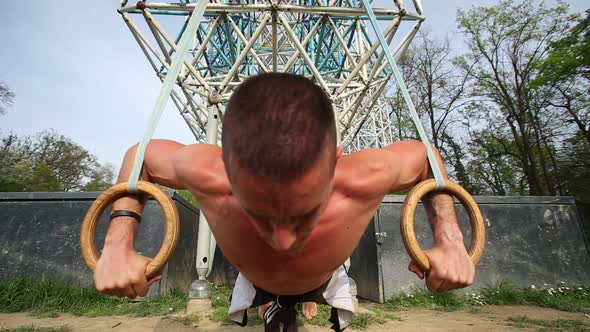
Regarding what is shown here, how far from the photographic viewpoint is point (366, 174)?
1426mm

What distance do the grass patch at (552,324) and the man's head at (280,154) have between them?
Answer: 3.63m

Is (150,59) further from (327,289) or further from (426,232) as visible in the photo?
(426,232)

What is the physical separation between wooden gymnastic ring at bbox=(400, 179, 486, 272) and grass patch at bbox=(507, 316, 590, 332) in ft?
9.66

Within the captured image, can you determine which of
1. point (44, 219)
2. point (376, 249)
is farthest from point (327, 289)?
point (44, 219)

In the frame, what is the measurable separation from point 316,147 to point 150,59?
4.85 m

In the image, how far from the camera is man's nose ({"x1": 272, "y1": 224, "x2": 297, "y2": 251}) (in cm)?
98

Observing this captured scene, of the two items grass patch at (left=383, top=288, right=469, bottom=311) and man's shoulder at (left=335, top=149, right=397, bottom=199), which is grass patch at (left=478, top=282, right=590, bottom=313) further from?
man's shoulder at (left=335, top=149, right=397, bottom=199)

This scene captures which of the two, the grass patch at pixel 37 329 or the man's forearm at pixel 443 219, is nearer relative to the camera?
the man's forearm at pixel 443 219

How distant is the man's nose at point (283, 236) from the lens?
98cm

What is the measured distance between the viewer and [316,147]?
0.97 m

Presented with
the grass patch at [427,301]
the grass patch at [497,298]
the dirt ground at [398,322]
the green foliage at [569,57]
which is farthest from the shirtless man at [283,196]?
the green foliage at [569,57]

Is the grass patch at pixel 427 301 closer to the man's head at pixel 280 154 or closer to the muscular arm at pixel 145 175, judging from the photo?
the muscular arm at pixel 145 175

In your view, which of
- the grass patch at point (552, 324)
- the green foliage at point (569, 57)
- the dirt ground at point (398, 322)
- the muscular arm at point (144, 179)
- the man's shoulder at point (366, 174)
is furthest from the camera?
the green foliage at point (569, 57)

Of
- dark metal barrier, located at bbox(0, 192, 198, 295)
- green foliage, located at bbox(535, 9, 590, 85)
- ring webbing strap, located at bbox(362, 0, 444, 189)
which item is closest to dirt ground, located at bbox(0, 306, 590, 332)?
dark metal barrier, located at bbox(0, 192, 198, 295)
